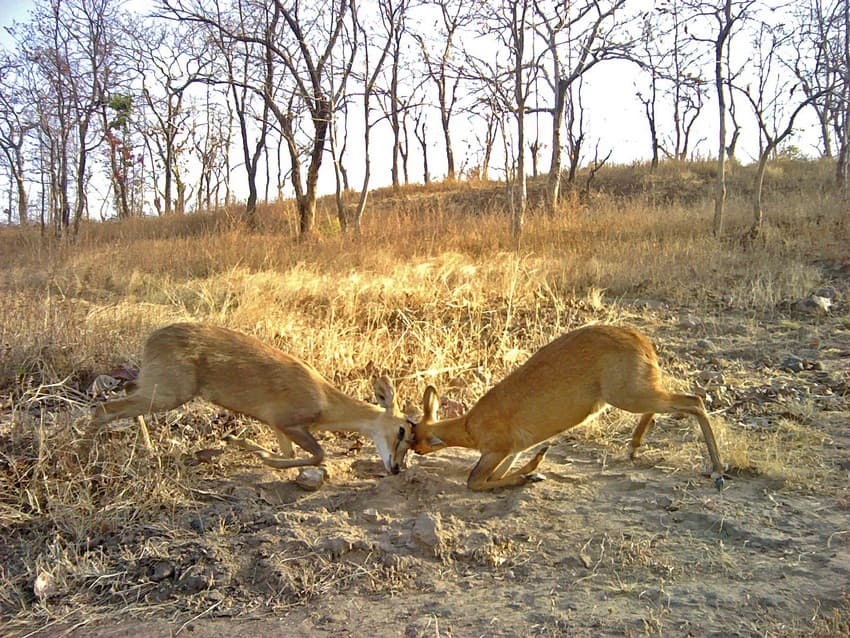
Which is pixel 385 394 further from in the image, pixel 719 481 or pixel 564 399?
pixel 719 481

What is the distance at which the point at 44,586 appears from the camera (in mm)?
3334

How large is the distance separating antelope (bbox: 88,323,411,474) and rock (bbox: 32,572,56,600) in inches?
51.2

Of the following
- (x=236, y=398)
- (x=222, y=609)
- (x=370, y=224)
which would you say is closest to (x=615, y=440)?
(x=236, y=398)

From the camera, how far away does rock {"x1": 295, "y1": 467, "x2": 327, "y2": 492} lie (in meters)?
4.56

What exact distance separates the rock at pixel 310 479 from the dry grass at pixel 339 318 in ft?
2.42

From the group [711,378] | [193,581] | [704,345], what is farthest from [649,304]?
[193,581]

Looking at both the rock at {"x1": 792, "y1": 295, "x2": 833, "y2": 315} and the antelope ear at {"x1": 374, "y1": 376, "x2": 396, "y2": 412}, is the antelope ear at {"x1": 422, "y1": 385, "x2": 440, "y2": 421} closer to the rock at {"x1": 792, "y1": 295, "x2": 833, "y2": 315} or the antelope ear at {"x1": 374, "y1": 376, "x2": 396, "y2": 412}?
the antelope ear at {"x1": 374, "y1": 376, "x2": 396, "y2": 412}

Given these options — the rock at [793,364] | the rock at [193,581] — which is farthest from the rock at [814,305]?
the rock at [193,581]

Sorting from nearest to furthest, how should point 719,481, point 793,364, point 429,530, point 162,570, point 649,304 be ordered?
point 162,570 → point 429,530 → point 719,481 → point 793,364 → point 649,304

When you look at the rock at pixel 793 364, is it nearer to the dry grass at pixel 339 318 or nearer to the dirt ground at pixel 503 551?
the dry grass at pixel 339 318

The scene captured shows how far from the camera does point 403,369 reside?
6676 mm

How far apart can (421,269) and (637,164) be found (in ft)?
69.1

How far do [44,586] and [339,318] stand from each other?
16.5ft

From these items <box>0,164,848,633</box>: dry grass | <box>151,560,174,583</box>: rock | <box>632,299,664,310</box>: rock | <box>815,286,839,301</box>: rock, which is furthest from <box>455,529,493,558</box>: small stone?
<box>815,286,839,301</box>: rock
